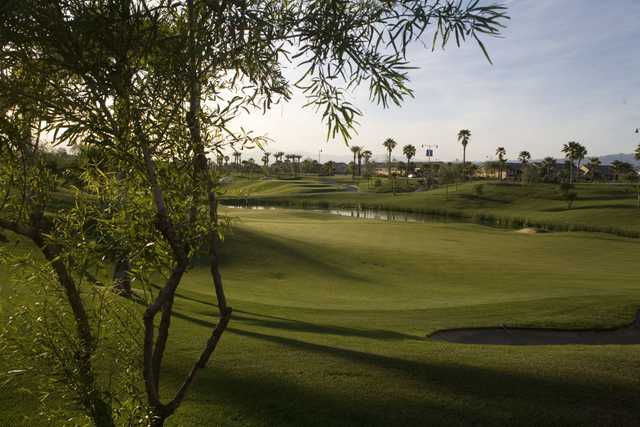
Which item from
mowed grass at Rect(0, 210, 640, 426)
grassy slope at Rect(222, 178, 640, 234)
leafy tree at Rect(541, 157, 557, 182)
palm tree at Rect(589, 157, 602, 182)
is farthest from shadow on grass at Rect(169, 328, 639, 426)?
palm tree at Rect(589, 157, 602, 182)

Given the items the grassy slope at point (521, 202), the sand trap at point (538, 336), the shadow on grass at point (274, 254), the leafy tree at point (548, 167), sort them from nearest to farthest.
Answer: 1. the sand trap at point (538, 336)
2. the shadow on grass at point (274, 254)
3. the grassy slope at point (521, 202)
4. the leafy tree at point (548, 167)

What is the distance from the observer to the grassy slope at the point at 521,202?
8381cm

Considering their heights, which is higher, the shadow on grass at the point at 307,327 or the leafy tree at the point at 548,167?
the leafy tree at the point at 548,167

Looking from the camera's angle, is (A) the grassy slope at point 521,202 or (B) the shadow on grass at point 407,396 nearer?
(B) the shadow on grass at point 407,396

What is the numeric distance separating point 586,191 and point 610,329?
113m

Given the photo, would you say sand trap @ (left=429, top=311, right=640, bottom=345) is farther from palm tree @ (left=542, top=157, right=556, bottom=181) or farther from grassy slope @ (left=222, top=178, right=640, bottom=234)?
palm tree @ (left=542, top=157, right=556, bottom=181)

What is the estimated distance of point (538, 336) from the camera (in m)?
17.4

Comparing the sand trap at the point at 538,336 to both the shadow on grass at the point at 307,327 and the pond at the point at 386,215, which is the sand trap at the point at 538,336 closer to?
the shadow on grass at the point at 307,327

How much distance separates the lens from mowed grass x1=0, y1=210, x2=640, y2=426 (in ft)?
29.1

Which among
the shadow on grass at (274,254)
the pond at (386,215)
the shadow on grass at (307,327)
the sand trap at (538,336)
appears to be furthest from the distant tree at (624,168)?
the shadow on grass at (307,327)

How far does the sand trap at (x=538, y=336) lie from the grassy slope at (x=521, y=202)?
66474mm

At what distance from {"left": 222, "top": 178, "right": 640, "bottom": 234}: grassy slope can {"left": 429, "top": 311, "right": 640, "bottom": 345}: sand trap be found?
66.5 metres

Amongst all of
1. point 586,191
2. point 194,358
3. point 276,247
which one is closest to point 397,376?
point 194,358

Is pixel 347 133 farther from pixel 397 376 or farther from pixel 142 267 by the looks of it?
pixel 397 376
